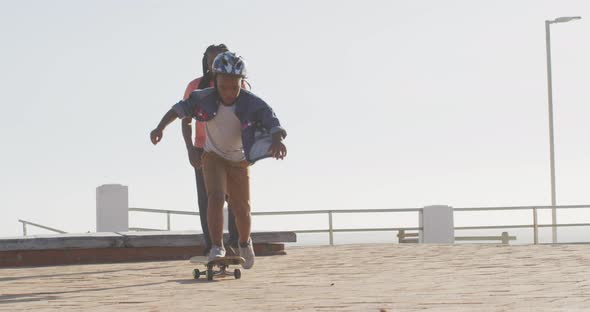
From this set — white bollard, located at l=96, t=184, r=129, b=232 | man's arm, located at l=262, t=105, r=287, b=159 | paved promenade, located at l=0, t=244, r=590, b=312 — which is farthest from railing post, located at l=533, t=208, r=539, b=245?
man's arm, located at l=262, t=105, r=287, b=159

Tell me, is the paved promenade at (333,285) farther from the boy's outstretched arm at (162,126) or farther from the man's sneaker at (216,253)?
the boy's outstretched arm at (162,126)

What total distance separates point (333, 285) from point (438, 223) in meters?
16.4

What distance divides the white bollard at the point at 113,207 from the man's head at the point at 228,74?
15.3m

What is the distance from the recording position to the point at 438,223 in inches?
944

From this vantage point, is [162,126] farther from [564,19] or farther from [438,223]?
[564,19]

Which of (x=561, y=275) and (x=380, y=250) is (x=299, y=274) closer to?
(x=561, y=275)

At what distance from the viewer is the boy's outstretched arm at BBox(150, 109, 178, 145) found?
861cm

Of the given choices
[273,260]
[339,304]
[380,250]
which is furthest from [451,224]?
[339,304]

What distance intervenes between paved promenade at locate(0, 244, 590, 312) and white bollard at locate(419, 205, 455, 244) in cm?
1156

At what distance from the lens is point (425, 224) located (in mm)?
23922

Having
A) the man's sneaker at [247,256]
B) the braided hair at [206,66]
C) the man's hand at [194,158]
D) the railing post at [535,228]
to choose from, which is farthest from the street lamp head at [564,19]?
the man's sneaker at [247,256]

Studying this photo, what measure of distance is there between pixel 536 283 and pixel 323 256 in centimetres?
456

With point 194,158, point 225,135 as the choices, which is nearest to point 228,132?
point 225,135

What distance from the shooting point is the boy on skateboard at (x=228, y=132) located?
8.50 m
